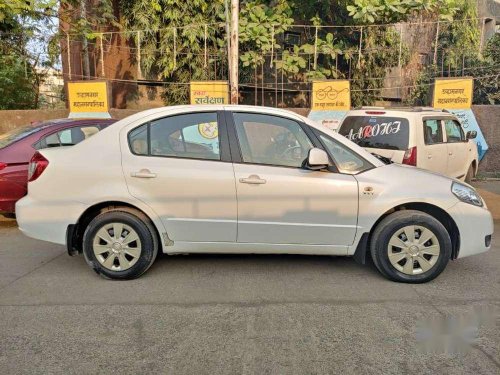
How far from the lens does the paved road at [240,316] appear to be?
2914 millimetres

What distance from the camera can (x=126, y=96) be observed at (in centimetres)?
1426

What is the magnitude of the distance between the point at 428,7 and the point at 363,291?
9.90 m

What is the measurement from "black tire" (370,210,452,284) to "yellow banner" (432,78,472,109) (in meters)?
7.26

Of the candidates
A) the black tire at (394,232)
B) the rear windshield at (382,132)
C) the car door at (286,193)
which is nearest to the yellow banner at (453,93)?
the rear windshield at (382,132)

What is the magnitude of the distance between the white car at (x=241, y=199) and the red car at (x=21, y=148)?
1995 millimetres

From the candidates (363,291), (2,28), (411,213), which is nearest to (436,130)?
(411,213)

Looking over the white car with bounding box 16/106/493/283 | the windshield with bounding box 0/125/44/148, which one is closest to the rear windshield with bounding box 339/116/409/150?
the white car with bounding box 16/106/493/283

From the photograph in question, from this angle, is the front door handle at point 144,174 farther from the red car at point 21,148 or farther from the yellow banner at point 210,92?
the yellow banner at point 210,92

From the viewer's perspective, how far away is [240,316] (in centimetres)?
357

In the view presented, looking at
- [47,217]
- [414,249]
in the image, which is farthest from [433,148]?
[47,217]

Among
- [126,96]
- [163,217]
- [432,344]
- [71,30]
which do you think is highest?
[71,30]

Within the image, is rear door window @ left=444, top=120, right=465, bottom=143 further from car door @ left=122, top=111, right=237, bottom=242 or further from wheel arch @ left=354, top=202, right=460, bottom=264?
car door @ left=122, top=111, right=237, bottom=242

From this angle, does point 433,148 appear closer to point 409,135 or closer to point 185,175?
point 409,135

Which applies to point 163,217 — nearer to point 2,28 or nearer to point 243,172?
point 243,172
